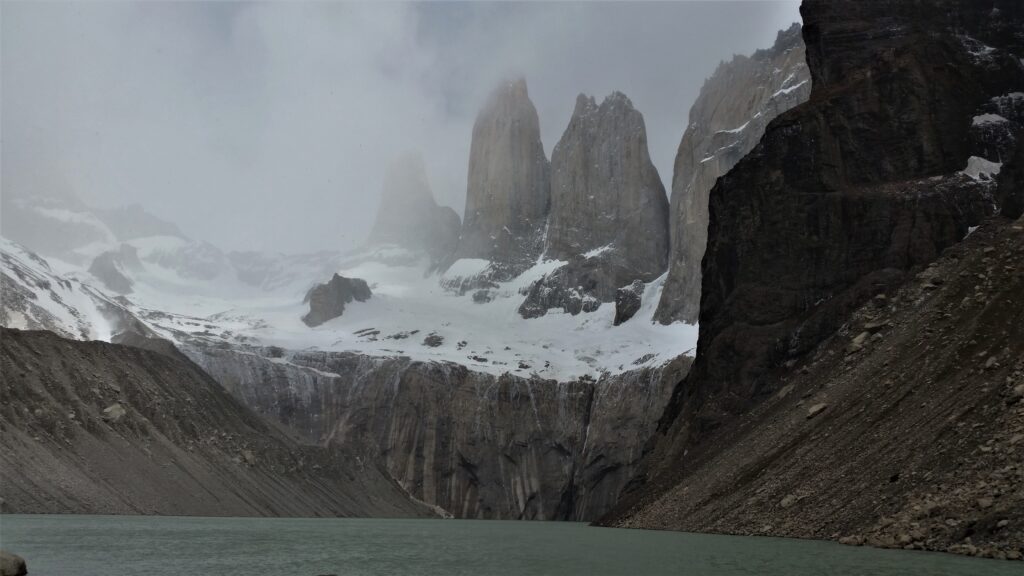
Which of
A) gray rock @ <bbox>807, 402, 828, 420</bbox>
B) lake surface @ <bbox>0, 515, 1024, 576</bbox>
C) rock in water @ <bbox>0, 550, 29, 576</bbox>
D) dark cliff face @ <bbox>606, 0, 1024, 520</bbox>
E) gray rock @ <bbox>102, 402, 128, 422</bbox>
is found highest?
dark cliff face @ <bbox>606, 0, 1024, 520</bbox>

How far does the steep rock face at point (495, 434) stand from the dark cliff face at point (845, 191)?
8655 centimetres

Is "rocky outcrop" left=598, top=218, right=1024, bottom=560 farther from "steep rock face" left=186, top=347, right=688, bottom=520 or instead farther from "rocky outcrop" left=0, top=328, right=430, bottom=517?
"steep rock face" left=186, top=347, right=688, bottom=520

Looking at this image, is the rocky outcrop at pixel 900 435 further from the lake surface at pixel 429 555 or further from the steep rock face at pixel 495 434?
the steep rock face at pixel 495 434

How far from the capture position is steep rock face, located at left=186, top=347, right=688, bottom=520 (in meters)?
184

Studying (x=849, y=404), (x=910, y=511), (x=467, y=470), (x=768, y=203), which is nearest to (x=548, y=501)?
(x=467, y=470)

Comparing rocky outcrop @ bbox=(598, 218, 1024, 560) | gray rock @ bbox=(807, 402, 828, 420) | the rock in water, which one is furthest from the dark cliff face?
the rock in water

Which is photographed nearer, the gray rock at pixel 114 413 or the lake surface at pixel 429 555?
the lake surface at pixel 429 555

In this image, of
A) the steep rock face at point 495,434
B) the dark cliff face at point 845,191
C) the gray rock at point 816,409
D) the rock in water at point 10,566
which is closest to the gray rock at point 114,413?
the dark cliff face at point 845,191

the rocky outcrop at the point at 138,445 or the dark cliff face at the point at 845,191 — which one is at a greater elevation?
the dark cliff face at the point at 845,191

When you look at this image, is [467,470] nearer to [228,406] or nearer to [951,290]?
[228,406]

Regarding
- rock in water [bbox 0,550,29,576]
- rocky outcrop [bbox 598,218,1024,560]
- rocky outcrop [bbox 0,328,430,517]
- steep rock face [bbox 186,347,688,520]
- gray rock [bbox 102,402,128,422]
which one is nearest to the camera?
rock in water [bbox 0,550,29,576]

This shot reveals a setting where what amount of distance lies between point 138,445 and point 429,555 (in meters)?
56.6

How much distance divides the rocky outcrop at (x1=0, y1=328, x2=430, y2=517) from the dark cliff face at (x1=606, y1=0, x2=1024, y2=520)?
40757mm

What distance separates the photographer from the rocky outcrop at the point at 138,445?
90062mm
